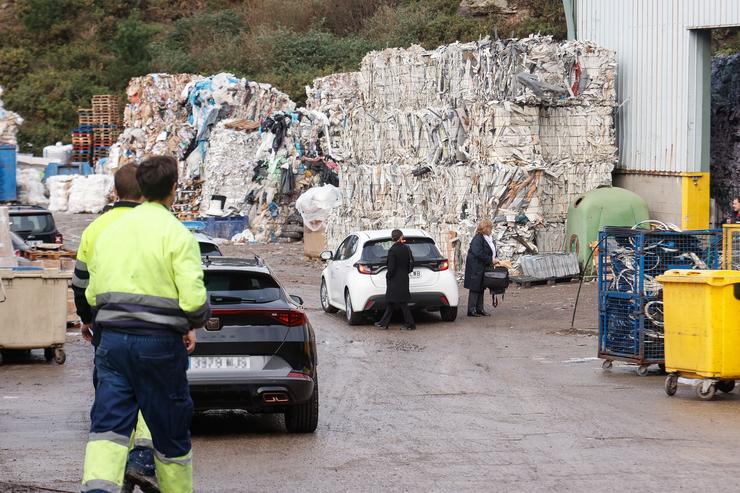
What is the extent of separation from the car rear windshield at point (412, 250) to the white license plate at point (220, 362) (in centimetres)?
1050

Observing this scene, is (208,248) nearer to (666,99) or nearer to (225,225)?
(666,99)

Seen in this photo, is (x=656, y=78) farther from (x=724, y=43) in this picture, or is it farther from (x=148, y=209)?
(x=724, y=43)

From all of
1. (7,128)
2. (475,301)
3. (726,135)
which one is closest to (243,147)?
(7,128)

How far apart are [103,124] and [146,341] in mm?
53303

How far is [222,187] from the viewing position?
136 feet

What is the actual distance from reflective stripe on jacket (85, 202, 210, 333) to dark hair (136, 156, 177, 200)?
140 mm

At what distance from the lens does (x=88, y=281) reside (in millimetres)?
8367

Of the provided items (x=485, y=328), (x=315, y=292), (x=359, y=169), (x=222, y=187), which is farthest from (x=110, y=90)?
(x=485, y=328)

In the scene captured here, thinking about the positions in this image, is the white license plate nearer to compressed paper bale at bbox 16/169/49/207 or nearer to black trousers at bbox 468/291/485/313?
black trousers at bbox 468/291/485/313

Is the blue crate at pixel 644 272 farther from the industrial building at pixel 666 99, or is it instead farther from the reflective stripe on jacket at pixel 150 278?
the industrial building at pixel 666 99

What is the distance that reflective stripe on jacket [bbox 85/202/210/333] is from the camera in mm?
6703

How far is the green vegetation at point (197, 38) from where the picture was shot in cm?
6241

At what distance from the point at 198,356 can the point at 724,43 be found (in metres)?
48.8

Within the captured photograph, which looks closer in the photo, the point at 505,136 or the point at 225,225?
the point at 505,136
